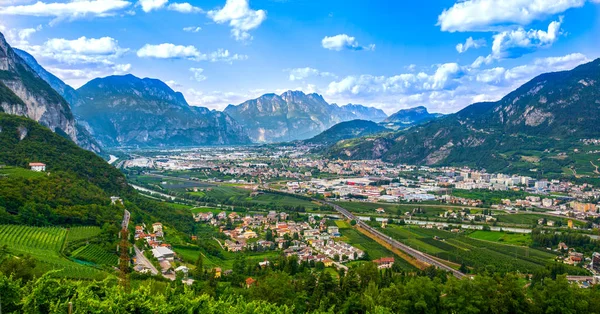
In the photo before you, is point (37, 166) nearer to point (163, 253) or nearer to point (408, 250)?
point (163, 253)

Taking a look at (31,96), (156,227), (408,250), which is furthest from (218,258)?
(31,96)

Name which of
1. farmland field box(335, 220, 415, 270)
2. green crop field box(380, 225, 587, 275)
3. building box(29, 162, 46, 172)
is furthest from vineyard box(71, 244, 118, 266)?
green crop field box(380, 225, 587, 275)

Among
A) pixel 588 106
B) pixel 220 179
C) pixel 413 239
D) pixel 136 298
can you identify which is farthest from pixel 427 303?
pixel 588 106

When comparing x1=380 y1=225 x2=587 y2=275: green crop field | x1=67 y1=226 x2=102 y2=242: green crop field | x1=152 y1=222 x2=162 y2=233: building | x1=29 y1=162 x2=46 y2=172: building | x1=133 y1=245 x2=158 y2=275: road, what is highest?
x1=29 y1=162 x2=46 y2=172: building

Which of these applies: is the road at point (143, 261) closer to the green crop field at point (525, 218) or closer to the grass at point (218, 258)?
the grass at point (218, 258)

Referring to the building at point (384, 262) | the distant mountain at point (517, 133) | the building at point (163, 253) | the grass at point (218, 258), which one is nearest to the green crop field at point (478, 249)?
the building at point (384, 262)

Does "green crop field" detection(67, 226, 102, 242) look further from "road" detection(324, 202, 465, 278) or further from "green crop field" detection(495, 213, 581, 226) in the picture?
"green crop field" detection(495, 213, 581, 226)
